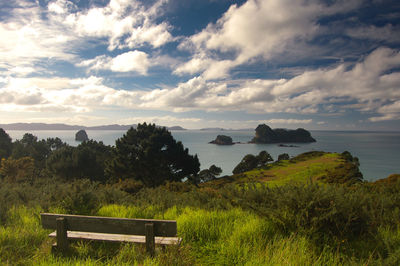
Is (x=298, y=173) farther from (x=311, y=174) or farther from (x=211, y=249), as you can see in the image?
(x=211, y=249)

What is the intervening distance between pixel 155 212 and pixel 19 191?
5676 millimetres

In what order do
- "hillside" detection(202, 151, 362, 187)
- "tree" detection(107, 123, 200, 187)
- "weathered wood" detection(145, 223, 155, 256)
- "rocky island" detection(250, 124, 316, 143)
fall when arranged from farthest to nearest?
"rocky island" detection(250, 124, 316, 143) → "tree" detection(107, 123, 200, 187) → "hillside" detection(202, 151, 362, 187) → "weathered wood" detection(145, 223, 155, 256)

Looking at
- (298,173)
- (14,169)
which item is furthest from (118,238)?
(14,169)

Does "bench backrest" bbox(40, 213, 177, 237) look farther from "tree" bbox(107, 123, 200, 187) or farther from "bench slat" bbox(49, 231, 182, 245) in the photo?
"tree" bbox(107, 123, 200, 187)

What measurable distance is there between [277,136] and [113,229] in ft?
643

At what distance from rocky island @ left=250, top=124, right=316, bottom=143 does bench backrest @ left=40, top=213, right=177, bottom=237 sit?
188150mm

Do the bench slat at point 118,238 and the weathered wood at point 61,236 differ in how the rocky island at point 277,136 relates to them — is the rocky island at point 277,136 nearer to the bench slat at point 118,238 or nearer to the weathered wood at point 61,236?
the bench slat at point 118,238

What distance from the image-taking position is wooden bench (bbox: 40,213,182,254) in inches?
141

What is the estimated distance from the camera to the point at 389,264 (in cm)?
278

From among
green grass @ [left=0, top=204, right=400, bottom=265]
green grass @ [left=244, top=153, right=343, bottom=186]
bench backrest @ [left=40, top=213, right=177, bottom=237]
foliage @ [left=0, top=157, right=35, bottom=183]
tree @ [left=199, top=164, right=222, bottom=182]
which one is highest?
bench backrest @ [left=40, top=213, right=177, bottom=237]

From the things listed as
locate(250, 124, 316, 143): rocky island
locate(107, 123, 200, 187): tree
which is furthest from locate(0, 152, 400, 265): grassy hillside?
locate(250, 124, 316, 143): rocky island

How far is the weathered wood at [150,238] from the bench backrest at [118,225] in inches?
4.7

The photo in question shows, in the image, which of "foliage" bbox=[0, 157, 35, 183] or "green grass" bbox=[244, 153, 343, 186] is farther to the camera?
"foliage" bbox=[0, 157, 35, 183]

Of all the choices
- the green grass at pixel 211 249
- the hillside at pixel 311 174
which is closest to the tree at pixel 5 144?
the hillside at pixel 311 174
